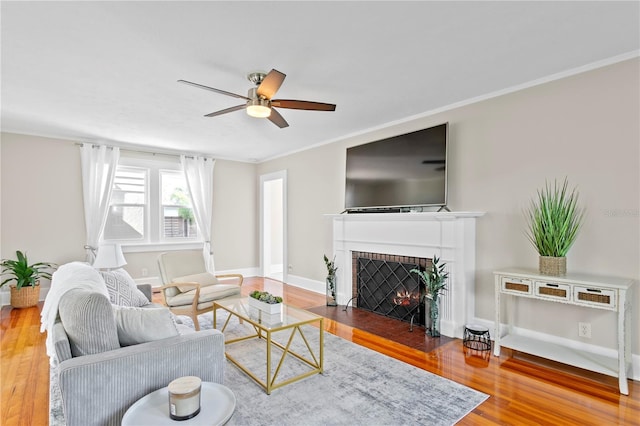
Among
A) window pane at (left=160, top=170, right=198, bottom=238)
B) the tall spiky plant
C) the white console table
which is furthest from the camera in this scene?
window pane at (left=160, top=170, right=198, bottom=238)

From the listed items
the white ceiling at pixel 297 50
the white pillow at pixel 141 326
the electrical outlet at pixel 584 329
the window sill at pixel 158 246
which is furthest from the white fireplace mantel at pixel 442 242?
the window sill at pixel 158 246

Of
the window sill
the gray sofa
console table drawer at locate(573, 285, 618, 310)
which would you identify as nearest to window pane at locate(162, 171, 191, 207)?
the window sill

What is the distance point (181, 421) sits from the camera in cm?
144

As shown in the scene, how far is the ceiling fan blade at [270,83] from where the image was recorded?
2508 millimetres

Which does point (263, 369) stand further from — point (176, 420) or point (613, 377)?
point (613, 377)

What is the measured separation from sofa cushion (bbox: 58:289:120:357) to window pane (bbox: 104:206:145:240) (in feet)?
15.2

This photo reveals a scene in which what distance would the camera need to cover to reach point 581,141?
3.00 meters

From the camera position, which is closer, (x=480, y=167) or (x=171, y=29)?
(x=171, y=29)

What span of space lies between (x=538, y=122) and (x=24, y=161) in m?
6.87

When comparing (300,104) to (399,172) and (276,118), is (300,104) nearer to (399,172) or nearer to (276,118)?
(276,118)

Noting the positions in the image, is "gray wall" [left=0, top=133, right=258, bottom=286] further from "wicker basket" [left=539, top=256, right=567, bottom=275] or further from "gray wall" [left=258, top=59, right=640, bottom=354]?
"wicker basket" [left=539, top=256, right=567, bottom=275]

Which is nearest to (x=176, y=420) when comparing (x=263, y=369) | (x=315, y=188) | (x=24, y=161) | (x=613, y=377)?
(x=263, y=369)

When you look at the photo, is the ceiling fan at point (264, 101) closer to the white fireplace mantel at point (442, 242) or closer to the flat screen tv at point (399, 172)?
the flat screen tv at point (399, 172)

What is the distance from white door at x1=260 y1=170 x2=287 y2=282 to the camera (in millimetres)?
6637
